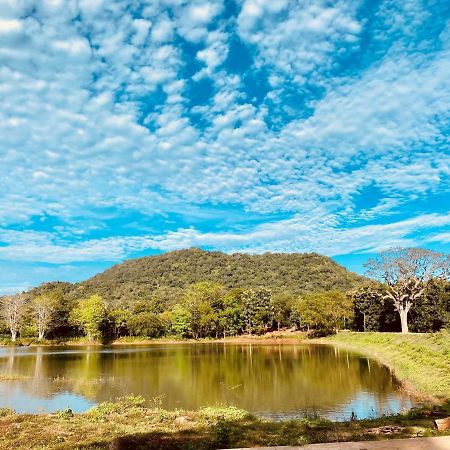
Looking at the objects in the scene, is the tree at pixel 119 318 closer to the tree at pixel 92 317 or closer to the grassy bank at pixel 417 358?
the tree at pixel 92 317

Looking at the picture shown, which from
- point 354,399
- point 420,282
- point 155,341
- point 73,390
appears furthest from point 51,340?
point 354,399

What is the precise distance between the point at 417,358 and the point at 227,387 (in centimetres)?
1524

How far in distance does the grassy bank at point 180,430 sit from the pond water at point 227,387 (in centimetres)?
322

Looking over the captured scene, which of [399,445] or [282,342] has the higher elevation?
[399,445]

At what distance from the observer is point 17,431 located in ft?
45.6

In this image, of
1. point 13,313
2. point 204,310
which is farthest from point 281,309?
point 13,313

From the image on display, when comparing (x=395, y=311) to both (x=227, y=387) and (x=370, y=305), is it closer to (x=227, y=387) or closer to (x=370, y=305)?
(x=370, y=305)

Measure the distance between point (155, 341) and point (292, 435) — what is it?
250 feet

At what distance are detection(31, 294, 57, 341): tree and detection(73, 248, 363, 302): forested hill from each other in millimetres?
34987

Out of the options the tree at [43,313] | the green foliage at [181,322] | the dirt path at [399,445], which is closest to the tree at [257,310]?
the green foliage at [181,322]

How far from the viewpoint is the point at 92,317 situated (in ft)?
276

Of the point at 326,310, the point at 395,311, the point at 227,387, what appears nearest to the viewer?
the point at 227,387

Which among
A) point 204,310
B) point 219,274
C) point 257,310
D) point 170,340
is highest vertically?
point 219,274

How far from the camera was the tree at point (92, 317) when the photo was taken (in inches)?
3287
